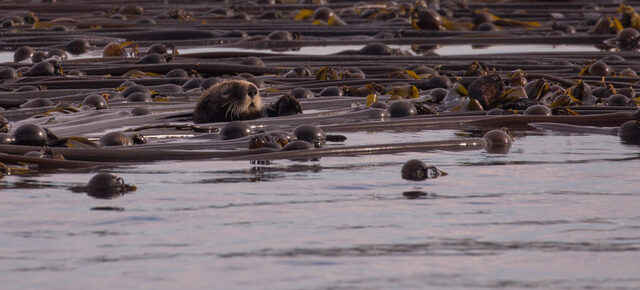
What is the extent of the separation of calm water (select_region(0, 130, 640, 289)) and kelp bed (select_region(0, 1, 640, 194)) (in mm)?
528

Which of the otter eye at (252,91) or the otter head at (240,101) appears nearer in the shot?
the otter head at (240,101)

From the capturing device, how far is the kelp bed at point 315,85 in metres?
7.32

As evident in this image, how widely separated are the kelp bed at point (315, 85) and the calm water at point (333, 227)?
0.53 meters

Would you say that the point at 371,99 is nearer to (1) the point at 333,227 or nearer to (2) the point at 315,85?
(2) the point at 315,85

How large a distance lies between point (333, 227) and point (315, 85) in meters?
5.89

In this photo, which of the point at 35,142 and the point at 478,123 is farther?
the point at 478,123

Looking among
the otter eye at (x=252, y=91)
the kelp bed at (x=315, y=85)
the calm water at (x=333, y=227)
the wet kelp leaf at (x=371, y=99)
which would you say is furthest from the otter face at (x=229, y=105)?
the calm water at (x=333, y=227)

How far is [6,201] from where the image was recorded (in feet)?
18.5

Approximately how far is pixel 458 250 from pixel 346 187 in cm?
151

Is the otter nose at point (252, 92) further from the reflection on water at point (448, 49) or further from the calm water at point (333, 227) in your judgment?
the reflection on water at point (448, 49)

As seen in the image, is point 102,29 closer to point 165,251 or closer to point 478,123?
point 478,123

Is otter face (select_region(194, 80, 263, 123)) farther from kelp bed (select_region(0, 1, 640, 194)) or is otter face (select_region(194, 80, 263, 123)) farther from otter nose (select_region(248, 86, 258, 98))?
kelp bed (select_region(0, 1, 640, 194))

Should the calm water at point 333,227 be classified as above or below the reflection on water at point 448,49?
above

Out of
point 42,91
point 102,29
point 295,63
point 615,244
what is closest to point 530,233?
point 615,244
